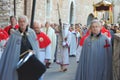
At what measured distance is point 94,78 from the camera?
766 cm

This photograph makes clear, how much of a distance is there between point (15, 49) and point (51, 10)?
66.1 feet

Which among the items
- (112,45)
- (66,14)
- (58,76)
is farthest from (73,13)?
(112,45)

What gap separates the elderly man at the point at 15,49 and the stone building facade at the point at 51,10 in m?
11.6

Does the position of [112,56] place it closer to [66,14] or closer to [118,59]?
[118,59]

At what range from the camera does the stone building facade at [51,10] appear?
1984cm

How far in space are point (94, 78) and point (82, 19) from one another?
31.0m

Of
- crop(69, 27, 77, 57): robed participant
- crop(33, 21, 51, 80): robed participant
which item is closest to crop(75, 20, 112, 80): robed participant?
crop(33, 21, 51, 80): robed participant

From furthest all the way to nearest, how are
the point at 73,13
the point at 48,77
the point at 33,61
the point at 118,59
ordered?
the point at 73,13, the point at 48,77, the point at 33,61, the point at 118,59

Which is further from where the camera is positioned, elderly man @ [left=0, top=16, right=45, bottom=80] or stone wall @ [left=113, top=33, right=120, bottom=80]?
elderly man @ [left=0, top=16, right=45, bottom=80]

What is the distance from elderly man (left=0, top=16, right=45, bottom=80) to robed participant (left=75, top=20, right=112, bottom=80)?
93cm

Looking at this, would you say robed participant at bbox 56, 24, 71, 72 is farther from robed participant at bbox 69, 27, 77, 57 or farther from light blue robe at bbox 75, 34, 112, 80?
light blue robe at bbox 75, 34, 112, 80

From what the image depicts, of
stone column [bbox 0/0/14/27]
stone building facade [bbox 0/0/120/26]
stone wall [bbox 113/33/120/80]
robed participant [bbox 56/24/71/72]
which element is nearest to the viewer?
stone wall [bbox 113/33/120/80]

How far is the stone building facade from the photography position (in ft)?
65.1

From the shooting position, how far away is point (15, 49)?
7.61m
